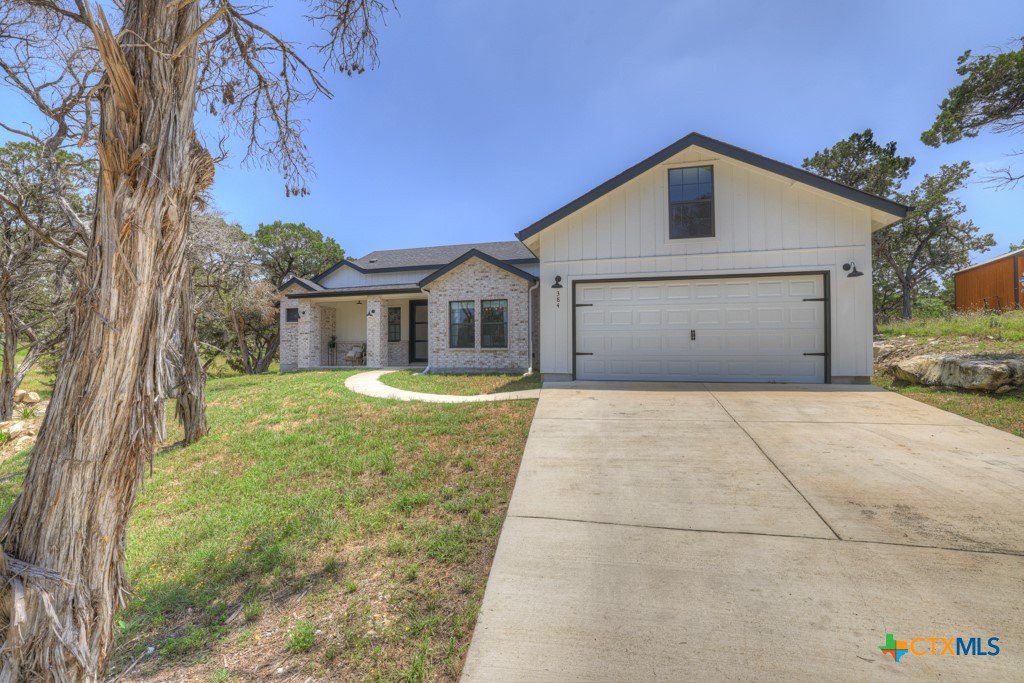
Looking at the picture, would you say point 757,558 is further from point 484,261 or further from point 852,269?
point 484,261

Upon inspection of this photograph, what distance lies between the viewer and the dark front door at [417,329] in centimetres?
1588

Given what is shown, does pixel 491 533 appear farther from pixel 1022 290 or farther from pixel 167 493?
pixel 1022 290

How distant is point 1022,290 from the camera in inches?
494

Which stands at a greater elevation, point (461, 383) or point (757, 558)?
point (461, 383)

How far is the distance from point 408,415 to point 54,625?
4607mm

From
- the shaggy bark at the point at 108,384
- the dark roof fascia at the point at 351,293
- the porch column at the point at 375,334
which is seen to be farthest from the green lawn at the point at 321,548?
the dark roof fascia at the point at 351,293

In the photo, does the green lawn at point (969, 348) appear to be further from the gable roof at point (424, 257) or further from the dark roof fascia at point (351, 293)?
the dark roof fascia at point (351, 293)

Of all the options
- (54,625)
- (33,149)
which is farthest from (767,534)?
(33,149)

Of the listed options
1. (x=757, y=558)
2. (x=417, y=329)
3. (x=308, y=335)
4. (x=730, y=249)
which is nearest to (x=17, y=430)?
(x=308, y=335)

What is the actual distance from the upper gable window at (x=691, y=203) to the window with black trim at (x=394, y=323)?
36.8 feet

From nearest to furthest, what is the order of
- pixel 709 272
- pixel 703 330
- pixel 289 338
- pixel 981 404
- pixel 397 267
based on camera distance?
pixel 981 404
pixel 709 272
pixel 703 330
pixel 289 338
pixel 397 267

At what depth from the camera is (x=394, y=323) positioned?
16.0 m

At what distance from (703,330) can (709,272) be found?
124cm

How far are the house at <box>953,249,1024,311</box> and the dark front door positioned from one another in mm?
20434
